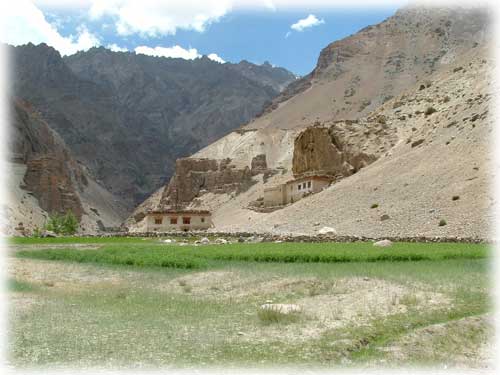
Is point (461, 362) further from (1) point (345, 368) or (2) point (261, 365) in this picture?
(2) point (261, 365)

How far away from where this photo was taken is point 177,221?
70.4 metres

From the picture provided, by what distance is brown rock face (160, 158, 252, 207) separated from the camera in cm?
10356

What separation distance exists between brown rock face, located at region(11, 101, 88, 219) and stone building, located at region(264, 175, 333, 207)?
60.3 metres

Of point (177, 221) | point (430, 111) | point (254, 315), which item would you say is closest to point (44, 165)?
point (177, 221)


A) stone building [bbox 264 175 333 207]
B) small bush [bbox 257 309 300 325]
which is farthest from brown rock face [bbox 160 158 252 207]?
small bush [bbox 257 309 300 325]

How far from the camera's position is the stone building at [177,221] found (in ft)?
229

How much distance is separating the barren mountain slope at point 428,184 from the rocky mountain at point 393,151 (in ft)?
0.36

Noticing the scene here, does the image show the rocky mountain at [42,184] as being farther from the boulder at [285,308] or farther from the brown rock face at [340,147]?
the boulder at [285,308]

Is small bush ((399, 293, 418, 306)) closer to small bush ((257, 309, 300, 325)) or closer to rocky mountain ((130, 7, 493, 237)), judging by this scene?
small bush ((257, 309, 300, 325))

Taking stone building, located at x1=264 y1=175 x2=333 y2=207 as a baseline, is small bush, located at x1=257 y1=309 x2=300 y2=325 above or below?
below

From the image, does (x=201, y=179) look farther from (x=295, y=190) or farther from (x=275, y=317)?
(x=275, y=317)

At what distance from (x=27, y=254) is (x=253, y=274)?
17459 millimetres

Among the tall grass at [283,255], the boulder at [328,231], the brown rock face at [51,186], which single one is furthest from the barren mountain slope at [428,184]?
the brown rock face at [51,186]

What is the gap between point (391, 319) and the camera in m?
13.7
